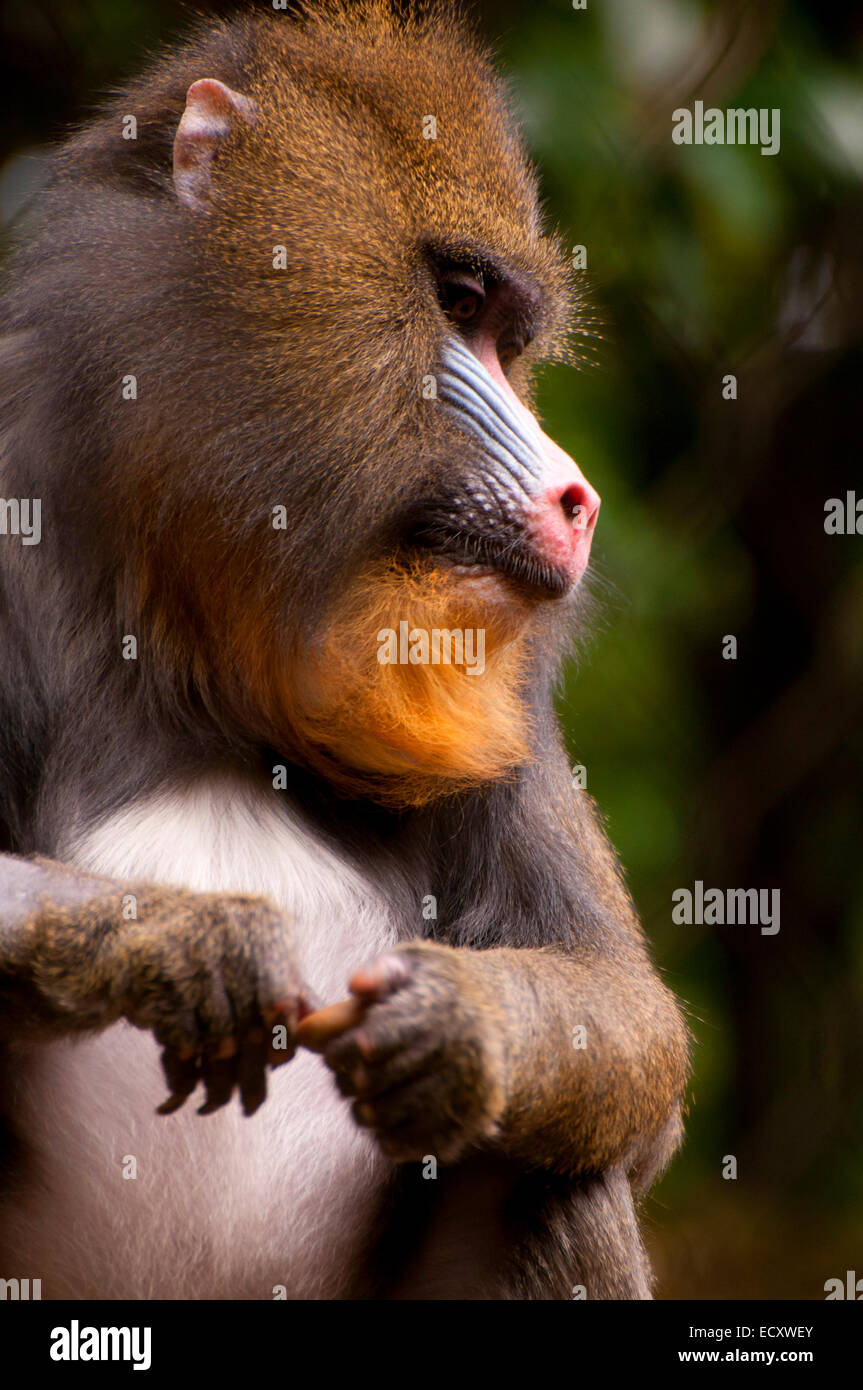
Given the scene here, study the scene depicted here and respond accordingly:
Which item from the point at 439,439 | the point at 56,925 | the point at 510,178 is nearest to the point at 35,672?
the point at 56,925

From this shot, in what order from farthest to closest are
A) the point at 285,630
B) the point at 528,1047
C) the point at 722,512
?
the point at 722,512, the point at 285,630, the point at 528,1047

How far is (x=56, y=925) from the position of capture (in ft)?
7.29

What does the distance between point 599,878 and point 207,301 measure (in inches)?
53.4

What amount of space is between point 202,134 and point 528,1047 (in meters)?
1.60

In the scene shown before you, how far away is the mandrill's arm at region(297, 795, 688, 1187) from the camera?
2184 millimetres

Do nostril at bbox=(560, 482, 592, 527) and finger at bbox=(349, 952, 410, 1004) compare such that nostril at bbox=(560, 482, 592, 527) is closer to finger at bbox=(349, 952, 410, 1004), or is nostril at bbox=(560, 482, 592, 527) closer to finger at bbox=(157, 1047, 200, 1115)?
finger at bbox=(349, 952, 410, 1004)

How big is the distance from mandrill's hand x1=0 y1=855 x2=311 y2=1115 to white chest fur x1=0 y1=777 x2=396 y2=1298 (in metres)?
0.33

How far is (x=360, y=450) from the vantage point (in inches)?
102

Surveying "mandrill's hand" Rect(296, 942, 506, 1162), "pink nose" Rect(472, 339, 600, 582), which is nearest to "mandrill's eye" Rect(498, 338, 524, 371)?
"pink nose" Rect(472, 339, 600, 582)

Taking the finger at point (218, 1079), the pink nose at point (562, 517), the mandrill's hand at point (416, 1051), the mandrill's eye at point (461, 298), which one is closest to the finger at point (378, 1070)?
the mandrill's hand at point (416, 1051)

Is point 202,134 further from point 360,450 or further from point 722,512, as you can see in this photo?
point 722,512

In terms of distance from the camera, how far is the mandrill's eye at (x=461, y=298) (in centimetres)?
277

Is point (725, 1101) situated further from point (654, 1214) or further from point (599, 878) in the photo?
point (599, 878)

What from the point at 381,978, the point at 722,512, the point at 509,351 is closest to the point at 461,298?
the point at 509,351
